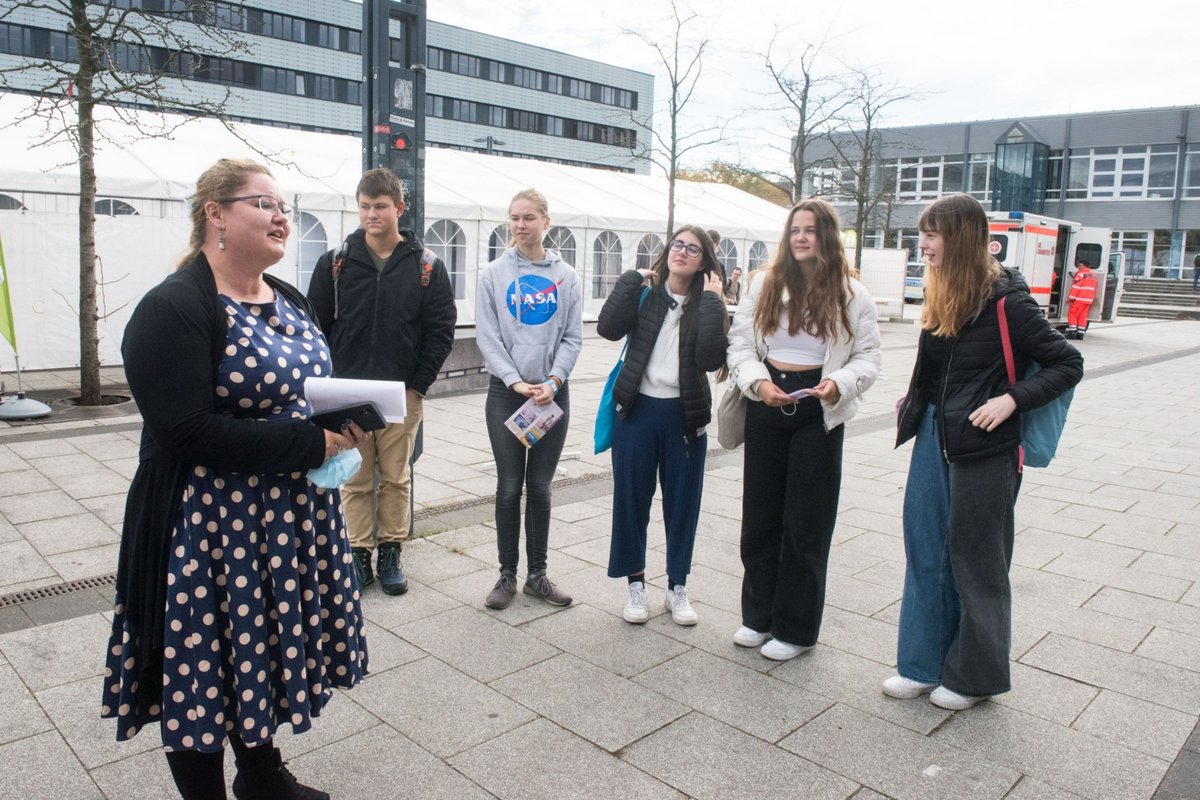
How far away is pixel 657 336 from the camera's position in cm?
403

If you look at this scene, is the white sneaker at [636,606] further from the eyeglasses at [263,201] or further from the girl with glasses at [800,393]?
the eyeglasses at [263,201]

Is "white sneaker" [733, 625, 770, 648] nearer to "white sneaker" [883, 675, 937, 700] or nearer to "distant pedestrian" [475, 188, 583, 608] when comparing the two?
"white sneaker" [883, 675, 937, 700]

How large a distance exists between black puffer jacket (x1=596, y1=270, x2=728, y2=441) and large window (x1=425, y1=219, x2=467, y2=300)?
40.1 feet

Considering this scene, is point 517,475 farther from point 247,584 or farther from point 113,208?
point 113,208

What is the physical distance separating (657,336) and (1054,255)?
2041 centimetres

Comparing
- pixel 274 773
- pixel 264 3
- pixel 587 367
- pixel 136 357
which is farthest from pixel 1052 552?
pixel 264 3

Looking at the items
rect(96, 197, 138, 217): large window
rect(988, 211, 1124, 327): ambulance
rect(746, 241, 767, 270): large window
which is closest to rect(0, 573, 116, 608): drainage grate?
rect(96, 197, 138, 217): large window

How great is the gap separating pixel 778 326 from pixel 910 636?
1.28 m

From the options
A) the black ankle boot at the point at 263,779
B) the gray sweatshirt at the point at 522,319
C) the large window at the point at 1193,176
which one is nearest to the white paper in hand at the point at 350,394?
the black ankle boot at the point at 263,779

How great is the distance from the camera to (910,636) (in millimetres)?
3475

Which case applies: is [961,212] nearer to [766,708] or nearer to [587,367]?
[766,708]

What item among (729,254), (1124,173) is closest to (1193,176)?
(1124,173)

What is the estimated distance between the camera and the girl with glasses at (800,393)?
3.63 metres

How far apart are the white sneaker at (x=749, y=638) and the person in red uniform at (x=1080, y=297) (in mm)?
20766
